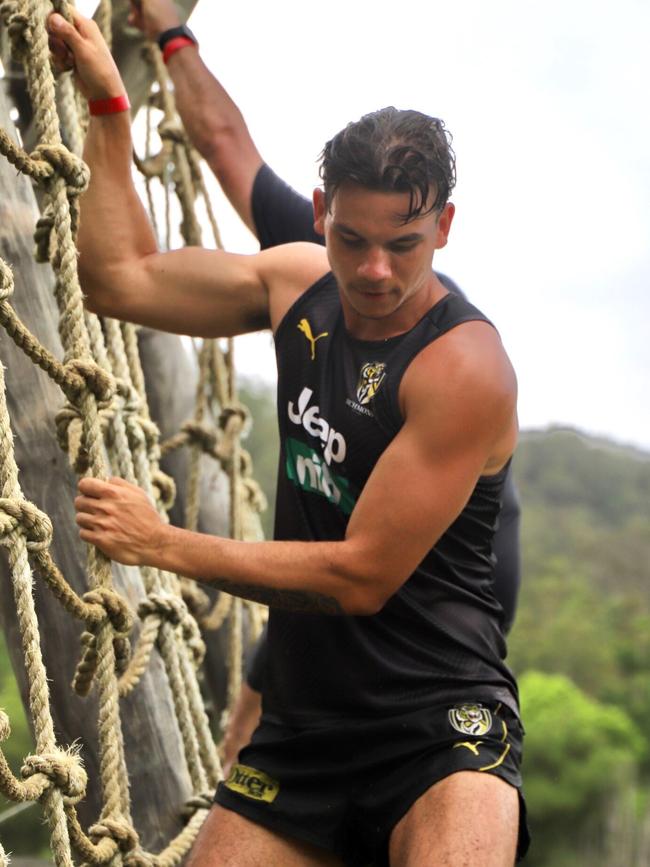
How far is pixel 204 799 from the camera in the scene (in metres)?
2.35

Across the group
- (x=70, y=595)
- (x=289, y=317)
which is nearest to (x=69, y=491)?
(x=70, y=595)

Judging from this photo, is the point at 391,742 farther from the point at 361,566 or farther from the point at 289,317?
the point at 289,317

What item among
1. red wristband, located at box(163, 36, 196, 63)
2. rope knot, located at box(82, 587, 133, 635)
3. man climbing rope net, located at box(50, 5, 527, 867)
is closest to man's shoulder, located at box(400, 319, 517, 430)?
man climbing rope net, located at box(50, 5, 527, 867)

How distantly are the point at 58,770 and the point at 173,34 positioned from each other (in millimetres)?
1504

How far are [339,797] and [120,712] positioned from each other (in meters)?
0.44

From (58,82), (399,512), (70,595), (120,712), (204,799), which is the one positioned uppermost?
(58,82)

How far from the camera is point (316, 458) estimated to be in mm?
2076

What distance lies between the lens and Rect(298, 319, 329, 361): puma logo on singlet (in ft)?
6.97

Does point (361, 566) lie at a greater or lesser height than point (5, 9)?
lesser

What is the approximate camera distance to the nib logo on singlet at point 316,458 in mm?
2035

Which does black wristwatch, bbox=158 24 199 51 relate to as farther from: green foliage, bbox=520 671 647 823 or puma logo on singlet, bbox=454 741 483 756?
green foliage, bbox=520 671 647 823

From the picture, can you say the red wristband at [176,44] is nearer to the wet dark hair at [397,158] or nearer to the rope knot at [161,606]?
the wet dark hair at [397,158]

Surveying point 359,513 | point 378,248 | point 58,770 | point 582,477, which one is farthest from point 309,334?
point 582,477

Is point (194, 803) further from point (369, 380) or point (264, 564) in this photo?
point (369, 380)
